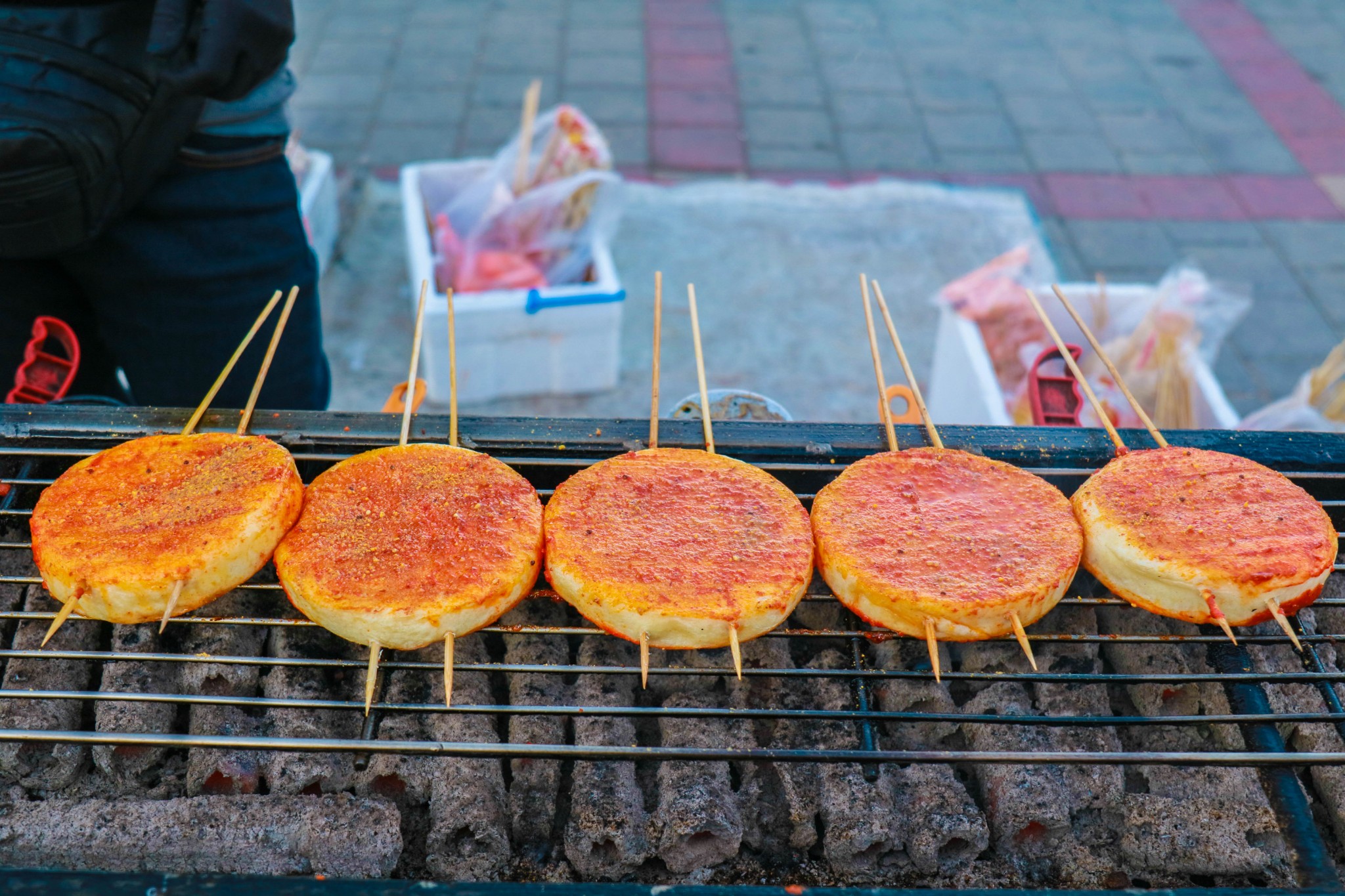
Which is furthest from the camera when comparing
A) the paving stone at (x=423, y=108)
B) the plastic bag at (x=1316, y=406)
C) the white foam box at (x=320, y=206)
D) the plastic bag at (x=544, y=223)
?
the paving stone at (x=423, y=108)

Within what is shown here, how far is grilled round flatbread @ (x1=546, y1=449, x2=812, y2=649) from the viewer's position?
1694mm

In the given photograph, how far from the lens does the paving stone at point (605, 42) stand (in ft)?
21.5

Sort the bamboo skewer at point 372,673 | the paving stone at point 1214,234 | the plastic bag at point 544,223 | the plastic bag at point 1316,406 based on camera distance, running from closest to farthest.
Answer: the bamboo skewer at point 372,673, the plastic bag at point 1316,406, the plastic bag at point 544,223, the paving stone at point 1214,234

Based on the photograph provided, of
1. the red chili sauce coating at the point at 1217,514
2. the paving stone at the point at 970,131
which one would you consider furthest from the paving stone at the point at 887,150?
the red chili sauce coating at the point at 1217,514

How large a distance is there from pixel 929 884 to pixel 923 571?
574 millimetres

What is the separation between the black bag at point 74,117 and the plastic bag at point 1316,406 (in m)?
3.34

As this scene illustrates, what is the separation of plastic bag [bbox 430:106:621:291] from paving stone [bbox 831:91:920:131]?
256cm

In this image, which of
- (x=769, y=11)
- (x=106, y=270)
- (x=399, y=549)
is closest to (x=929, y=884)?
(x=399, y=549)

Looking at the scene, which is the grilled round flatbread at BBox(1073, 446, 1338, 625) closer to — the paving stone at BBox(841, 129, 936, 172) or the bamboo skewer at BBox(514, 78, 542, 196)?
the bamboo skewer at BBox(514, 78, 542, 196)

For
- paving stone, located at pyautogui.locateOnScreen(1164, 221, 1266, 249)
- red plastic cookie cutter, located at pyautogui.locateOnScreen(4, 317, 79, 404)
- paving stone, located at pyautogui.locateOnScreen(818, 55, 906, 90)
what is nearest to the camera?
red plastic cookie cutter, located at pyautogui.locateOnScreen(4, 317, 79, 404)

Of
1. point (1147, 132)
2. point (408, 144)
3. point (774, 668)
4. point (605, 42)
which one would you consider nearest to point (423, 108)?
point (408, 144)

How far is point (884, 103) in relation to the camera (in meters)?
6.25

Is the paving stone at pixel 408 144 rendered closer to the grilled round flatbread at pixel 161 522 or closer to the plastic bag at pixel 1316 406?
the grilled round flatbread at pixel 161 522

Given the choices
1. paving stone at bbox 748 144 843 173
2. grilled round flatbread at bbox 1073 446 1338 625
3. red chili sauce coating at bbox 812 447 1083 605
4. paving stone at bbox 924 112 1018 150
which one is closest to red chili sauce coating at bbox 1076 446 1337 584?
grilled round flatbread at bbox 1073 446 1338 625
